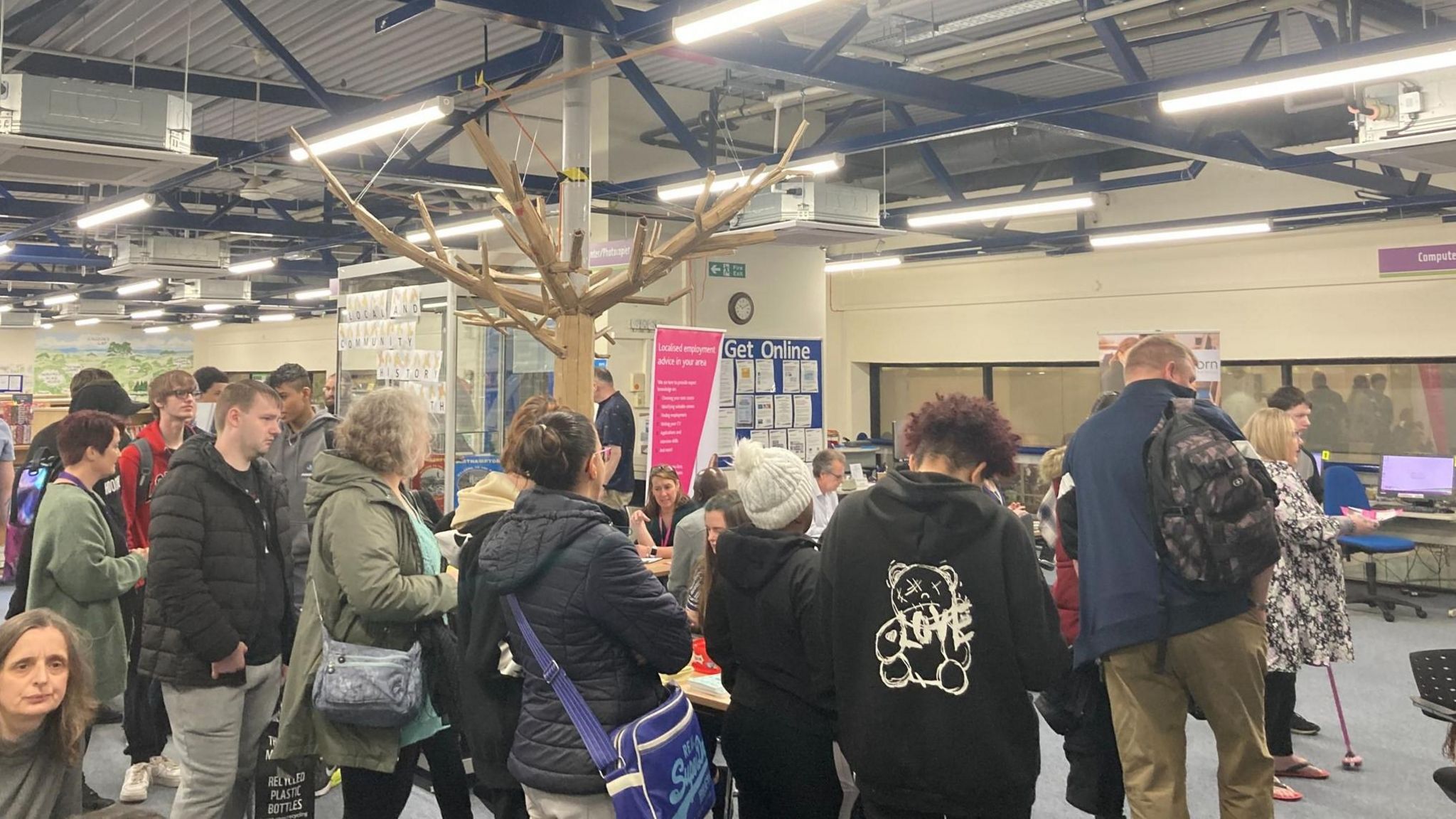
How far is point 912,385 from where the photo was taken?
1376cm

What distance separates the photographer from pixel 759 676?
2.50 m

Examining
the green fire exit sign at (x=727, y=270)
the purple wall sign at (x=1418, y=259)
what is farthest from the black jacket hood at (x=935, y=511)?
the purple wall sign at (x=1418, y=259)

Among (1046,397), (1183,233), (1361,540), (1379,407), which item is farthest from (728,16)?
(1046,397)

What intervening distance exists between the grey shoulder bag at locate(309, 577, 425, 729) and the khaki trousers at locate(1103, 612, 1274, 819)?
1.96 m

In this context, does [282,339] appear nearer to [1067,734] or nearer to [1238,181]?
[1238,181]

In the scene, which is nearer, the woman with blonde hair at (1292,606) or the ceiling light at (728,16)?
the ceiling light at (728,16)

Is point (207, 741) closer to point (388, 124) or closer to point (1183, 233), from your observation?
point (388, 124)

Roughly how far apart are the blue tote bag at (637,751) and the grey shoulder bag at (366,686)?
1.80 feet

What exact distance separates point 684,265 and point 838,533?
7.33 metres

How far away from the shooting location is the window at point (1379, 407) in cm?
952

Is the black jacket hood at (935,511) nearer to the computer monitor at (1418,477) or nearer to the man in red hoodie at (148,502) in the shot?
the man in red hoodie at (148,502)

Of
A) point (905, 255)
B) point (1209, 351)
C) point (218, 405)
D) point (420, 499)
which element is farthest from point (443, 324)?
point (905, 255)

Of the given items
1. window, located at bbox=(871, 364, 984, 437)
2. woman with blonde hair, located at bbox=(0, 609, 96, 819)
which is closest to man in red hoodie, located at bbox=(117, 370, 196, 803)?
woman with blonde hair, located at bbox=(0, 609, 96, 819)

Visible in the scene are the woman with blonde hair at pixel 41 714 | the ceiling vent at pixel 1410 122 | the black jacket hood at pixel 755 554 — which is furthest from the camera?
the ceiling vent at pixel 1410 122
